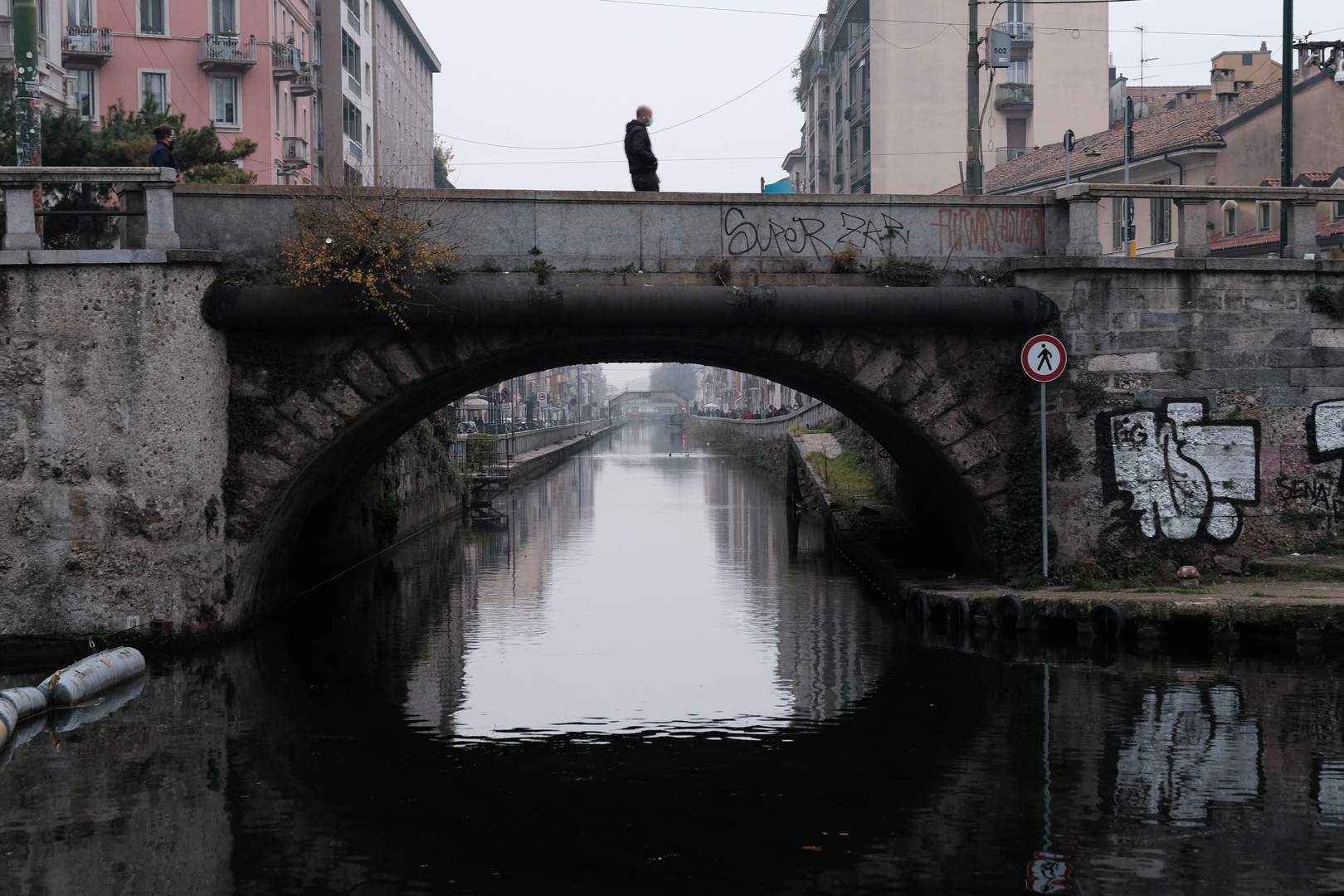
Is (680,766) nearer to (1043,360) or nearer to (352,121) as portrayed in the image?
(1043,360)

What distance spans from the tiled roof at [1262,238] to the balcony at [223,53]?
2744 cm

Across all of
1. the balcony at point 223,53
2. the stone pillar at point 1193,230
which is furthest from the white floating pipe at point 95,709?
the balcony at point 223,53

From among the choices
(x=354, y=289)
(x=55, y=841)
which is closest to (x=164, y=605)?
(x=354, y=289)

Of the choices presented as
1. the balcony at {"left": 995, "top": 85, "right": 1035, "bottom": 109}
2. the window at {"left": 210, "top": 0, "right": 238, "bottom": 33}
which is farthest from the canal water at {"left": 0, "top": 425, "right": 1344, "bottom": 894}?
the balcony at {"left": 995, "top": 85, "right": 1035, "bottom": 109}

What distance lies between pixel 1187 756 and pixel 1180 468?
20.7ft

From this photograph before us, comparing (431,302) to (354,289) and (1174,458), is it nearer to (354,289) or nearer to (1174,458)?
(354,289)

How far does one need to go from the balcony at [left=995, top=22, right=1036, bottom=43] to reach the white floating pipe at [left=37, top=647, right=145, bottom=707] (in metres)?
46.3

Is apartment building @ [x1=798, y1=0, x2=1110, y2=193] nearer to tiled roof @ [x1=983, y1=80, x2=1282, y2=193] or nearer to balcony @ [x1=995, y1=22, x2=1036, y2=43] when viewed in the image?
balcony @ [x1=995, y1=22, x2=1036, y2=43]

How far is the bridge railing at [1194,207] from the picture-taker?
48.0 feet

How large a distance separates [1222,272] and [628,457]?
61.8 meters

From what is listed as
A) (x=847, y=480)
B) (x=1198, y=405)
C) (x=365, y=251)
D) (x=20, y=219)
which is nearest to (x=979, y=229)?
(x=1198, y=405)

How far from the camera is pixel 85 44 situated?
37.9 metres

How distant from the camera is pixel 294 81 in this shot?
43.8 m

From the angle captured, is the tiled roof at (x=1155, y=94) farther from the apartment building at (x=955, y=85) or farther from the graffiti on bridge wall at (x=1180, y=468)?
the graffiti on bridge wall at (x=1180, y=468)
